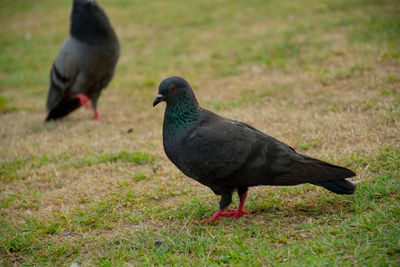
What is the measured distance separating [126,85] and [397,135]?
534cm

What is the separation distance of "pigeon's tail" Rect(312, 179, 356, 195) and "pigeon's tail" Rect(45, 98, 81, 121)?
4951mm

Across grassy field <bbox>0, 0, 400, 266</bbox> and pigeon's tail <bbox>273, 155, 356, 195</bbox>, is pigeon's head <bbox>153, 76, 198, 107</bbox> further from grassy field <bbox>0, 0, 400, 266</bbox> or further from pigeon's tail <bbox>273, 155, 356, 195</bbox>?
pigeon's tail <bbox>273, 155, 356, 195</bbox>

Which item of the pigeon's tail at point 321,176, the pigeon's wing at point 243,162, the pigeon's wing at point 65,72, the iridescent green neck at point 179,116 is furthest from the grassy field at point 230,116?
the iridescent green neck at point 179,116

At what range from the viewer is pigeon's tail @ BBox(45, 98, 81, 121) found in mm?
6691

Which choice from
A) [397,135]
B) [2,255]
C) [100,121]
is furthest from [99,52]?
[397,135]

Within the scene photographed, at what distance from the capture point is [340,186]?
313 centimetres

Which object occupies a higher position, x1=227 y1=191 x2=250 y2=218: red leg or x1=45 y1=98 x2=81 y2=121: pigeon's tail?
x1=227 y1=191 x2=250 y2=218: red leg

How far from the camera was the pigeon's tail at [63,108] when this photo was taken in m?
6.69

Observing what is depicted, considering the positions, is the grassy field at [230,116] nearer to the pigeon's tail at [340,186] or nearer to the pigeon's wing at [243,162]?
the pigeon's tail at [340,186]

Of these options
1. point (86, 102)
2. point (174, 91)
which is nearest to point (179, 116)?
point (174, 91)

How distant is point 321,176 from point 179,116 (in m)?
1.32

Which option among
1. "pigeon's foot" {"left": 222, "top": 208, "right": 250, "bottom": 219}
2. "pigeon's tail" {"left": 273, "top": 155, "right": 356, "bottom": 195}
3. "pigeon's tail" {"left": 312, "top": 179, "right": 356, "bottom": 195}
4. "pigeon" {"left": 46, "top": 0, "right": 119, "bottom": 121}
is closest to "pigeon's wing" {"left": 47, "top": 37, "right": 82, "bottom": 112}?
"pigeon" {"left": 46, "top": 0, "right": 119, "bottom": 121}

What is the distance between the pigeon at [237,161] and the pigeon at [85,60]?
11.6 ft

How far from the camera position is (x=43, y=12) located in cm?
1441
